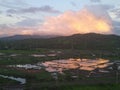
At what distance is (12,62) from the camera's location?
99312 millimetres

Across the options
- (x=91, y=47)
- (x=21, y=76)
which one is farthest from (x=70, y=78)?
(x=91, y=47)

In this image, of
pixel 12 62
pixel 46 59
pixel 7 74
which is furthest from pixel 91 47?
pixel 7 74

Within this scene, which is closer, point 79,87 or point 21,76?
point 79,87

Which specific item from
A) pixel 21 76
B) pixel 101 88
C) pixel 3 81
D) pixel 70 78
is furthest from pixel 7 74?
pixel 101 88

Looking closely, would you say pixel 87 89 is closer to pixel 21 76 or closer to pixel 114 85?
pixel 114 85

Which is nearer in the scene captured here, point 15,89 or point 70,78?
point 15,89

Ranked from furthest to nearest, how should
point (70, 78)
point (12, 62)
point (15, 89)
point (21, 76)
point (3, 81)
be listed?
point (12, 62)
point (21, 76)
point (70, 78)
point (3, 81)
point (15, 89)

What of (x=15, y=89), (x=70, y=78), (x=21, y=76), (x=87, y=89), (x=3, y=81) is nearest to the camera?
(x=87, y=89)

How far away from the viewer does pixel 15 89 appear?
161 ft

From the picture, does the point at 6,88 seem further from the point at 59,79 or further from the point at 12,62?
the point at 12,62

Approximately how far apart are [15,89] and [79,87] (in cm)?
1107

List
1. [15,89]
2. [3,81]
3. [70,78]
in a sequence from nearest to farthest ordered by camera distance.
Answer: [15,89]
[3,81]
[70,78]

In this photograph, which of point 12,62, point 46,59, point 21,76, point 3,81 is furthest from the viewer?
point 46,59

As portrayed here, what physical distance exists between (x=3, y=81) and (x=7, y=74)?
11513 mm
